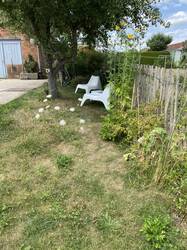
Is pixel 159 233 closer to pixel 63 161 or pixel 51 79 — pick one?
pixel 63 161

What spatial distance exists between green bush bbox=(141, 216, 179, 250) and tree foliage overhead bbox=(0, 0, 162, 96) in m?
4.85

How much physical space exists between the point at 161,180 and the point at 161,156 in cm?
28

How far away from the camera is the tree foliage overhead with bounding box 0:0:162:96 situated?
5.97m

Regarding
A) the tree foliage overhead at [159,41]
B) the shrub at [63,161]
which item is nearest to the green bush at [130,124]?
the shrub at [63,161]

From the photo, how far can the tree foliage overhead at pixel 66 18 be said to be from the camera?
5970mm

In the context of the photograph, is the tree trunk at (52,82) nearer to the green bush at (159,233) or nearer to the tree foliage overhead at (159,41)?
the green bush at (159,233)

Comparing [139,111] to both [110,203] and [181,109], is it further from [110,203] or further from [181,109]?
[110,203]

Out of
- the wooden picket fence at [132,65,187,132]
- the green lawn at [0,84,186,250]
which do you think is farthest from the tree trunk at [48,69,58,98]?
the wooden picket fence at [132,65,187,132]

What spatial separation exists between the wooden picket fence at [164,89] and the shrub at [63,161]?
1446 mm

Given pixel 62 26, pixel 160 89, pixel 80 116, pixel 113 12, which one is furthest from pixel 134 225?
pixel 62 26

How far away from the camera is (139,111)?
14.5 feet

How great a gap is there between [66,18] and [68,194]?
482cm

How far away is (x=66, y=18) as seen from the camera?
655 centimetres

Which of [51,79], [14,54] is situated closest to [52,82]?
[51,79]
